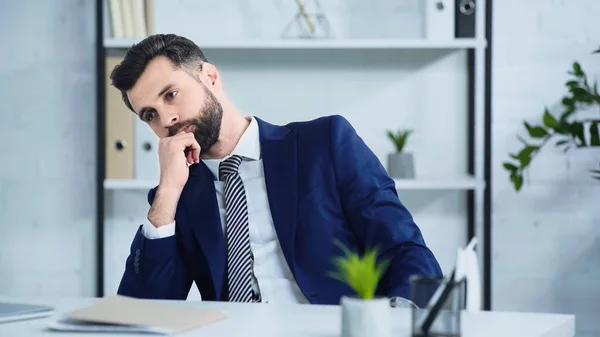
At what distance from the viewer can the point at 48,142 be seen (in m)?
3.12

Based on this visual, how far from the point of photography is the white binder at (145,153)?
2.84 m

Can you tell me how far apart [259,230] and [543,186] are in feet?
4.81

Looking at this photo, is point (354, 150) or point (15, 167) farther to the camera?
point (15, 167)

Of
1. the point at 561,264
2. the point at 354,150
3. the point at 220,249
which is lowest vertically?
the point at 561,264

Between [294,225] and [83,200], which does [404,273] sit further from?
[83,200]

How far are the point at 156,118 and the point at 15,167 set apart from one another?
142 cm

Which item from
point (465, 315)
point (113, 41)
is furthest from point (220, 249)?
point (113, 41)

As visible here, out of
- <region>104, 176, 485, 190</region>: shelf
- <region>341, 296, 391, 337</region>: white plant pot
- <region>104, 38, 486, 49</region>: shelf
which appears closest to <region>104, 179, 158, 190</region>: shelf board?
<region>104, 176, 485, 190</region>: shelf

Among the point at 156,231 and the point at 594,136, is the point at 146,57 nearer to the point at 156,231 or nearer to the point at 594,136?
the point at 156,231

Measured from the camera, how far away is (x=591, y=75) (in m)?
2.97

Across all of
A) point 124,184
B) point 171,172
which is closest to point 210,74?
point 171,172

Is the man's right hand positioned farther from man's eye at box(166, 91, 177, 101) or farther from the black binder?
the black binder

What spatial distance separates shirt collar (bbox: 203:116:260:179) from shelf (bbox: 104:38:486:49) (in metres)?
0.86

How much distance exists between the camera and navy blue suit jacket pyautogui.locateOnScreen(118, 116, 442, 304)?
181cm
